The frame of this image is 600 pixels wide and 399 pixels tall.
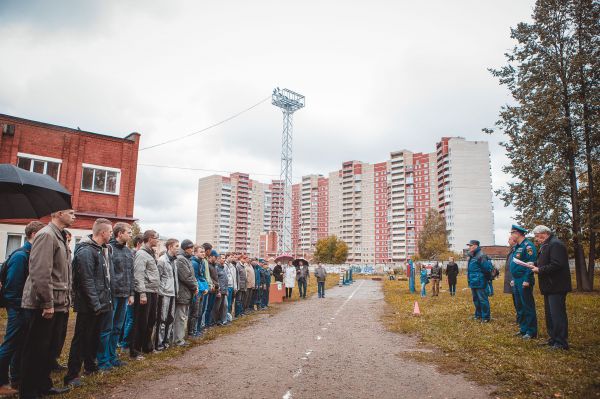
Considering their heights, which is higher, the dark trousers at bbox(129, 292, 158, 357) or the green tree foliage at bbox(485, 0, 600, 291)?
the green tree foliage at bbox(485, 0, 600, 291)

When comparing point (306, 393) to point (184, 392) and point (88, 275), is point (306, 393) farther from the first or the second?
point (88, 275)

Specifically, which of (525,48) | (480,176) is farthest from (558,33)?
(480,176)

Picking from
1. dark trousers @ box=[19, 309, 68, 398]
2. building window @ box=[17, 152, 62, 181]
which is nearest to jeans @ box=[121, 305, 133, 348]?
dark trousers @ box=[19, 309, 68, 398]

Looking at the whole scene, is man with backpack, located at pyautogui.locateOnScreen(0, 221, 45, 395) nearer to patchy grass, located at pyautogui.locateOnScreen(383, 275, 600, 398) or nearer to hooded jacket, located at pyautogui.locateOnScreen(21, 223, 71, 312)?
hooded jacket, located at pyautogui.locateOnScreen(21, 223, 71, 312)

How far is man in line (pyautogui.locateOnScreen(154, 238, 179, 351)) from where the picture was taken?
7954 mm

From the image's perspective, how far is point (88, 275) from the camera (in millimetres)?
5895

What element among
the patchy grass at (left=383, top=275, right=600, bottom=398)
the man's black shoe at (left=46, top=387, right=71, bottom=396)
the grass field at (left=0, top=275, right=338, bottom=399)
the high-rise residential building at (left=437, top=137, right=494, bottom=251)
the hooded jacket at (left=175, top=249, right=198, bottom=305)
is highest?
the high-rise residential building at (left=437, top=137, right=494, bottom=251)

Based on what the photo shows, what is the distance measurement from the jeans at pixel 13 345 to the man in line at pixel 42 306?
1.40 feet

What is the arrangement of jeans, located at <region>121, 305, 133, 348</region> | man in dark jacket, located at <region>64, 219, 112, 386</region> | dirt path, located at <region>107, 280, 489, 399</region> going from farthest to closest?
jeans, located at <region>121, 305, 133, 348</region> → man in dark jacket, located at <region>64, 219, 112, 386</region> → dirt path, located at <region>107, 280, 489, 399</region>

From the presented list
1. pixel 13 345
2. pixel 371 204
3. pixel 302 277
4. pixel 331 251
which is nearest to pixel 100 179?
pixel 302 277

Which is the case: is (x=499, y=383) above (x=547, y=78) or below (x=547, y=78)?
below

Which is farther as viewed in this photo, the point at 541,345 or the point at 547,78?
the point at 547,78

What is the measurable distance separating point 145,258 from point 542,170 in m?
21.7

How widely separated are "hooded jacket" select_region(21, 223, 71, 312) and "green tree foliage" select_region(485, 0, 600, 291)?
21976 mm
